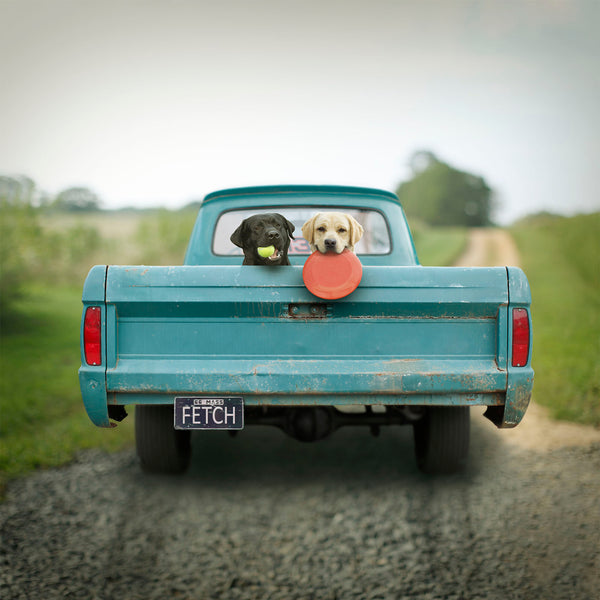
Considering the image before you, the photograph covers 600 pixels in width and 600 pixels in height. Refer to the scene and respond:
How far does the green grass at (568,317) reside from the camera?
6918mm

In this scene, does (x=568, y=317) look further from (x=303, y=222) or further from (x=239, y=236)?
(x=239, y=236)

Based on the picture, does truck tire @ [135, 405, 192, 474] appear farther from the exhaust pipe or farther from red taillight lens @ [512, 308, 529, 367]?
red taillight lens @ [512, 308, 529, 367]

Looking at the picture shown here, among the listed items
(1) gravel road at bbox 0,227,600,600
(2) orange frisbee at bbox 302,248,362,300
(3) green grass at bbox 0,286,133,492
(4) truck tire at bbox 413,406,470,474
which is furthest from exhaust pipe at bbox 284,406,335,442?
(3) green grass at bbox 0,286,133,492

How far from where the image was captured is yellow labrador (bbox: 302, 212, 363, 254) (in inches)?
120

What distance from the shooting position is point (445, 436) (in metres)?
3.96

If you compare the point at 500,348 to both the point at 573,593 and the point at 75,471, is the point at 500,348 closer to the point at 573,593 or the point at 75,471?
the point at 573,593

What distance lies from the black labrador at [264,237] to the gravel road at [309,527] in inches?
63.3

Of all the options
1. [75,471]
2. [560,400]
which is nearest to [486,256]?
[560,400]

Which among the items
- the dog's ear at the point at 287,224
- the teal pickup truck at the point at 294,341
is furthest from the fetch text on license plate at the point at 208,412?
the dog's ear at the point at 287,224

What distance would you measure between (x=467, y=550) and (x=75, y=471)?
9.95 ft

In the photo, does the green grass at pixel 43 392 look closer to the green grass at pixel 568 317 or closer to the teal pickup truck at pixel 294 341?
the teal pickup truck at pixel 294 341

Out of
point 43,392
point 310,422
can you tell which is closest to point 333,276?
point 310,422

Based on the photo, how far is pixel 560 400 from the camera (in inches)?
268

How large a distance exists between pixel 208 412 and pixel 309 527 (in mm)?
1048
